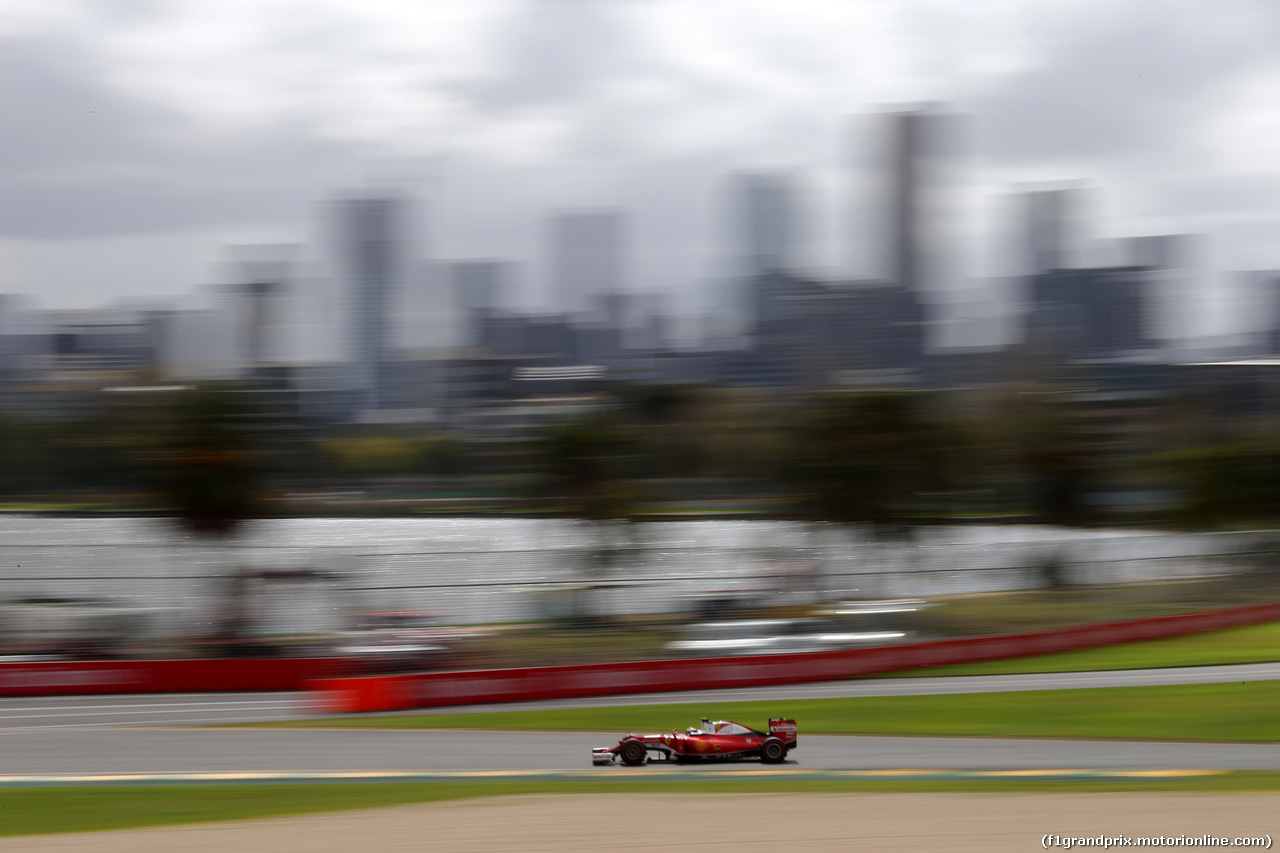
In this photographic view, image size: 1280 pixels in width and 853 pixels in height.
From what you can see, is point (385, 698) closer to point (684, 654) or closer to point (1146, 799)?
point (684, 654)

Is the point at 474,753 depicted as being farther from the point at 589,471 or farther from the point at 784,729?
the point at 589,471

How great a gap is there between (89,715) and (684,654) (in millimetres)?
10727

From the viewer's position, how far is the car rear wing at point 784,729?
10.9 meters

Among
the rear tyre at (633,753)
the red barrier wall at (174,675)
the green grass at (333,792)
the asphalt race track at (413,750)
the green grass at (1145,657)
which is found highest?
the rear tyre at (633,753)

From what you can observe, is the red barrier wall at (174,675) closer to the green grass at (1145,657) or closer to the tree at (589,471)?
the green grass at (1145,657)

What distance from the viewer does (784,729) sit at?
11.9 metres

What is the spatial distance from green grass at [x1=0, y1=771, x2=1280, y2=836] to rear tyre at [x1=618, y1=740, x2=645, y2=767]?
0.21 m

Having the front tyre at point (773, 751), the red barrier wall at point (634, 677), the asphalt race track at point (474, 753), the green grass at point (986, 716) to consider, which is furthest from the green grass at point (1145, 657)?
the front tyre at point (773, 751)

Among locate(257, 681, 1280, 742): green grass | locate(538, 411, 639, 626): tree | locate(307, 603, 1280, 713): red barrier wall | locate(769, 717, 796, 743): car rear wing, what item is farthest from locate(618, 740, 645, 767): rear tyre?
locate(538, 411, 639, 626): tree

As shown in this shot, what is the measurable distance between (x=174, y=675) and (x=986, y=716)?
14.2 meters

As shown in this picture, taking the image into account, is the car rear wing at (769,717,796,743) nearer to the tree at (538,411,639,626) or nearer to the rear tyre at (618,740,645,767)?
the rear tyre at (618,740,645,767)

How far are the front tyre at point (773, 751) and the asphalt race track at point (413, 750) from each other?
20 centimetres

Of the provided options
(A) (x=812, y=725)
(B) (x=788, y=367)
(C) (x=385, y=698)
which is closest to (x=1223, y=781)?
(A) (x=812, y=725)

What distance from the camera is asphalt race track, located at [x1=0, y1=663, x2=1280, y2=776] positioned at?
41.9 feet
